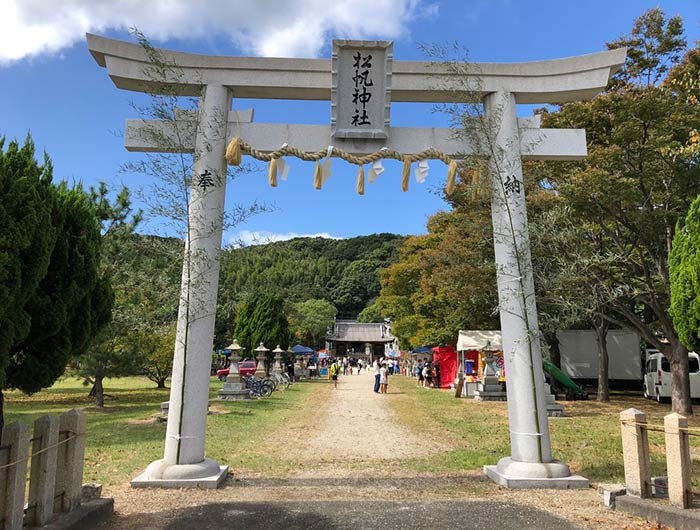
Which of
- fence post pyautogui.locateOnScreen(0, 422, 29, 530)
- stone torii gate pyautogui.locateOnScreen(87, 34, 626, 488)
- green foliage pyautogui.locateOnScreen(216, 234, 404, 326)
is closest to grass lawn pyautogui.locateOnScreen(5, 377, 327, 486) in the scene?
stone torii gate pyautogui.locateOnScreen(87, 34, 626, 488)

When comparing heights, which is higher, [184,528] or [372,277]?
[372,277]

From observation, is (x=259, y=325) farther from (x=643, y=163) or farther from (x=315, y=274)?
(x=315, y=274)

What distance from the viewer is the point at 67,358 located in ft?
15.2

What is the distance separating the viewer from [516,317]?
6227 mm

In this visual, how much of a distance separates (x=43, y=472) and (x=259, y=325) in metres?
23.7

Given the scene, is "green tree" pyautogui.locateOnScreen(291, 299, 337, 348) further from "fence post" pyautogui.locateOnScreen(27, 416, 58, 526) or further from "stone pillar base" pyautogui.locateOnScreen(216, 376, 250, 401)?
"fence post" pyautogui.locateOnScreen(27, 416, 58, 526)

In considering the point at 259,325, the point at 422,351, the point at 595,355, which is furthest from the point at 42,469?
the point at 422,351

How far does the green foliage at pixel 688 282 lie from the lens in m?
5.05

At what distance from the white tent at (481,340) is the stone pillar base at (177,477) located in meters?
13.9

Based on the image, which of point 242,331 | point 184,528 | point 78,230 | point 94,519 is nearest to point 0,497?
point 94,519

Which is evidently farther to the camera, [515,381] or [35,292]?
[515,381]

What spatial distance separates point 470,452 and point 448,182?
4572mm

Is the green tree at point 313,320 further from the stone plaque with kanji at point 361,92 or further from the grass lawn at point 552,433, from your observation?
the stone plaque with kanji at point 361,92

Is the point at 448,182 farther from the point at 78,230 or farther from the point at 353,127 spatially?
the point at 78,230
